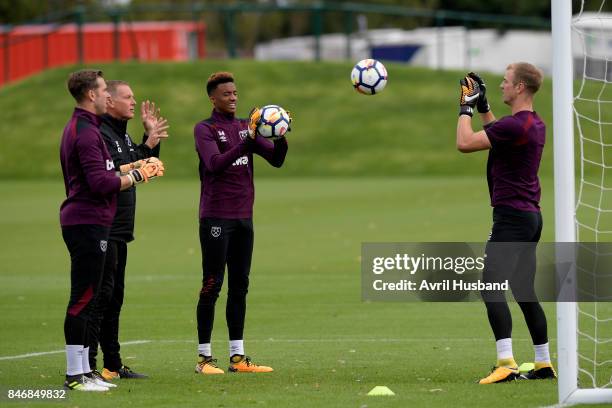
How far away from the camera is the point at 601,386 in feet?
30.2

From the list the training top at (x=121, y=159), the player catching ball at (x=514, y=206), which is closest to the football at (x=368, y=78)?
the player catching ball at (x=514, y=206)

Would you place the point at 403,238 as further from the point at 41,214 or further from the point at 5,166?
the point at 5,166

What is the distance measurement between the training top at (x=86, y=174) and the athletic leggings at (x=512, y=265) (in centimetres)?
311

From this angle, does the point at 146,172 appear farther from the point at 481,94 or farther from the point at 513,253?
the point at 513,253

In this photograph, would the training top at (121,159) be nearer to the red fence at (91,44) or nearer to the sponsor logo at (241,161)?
the sponsor logo at (241,161)

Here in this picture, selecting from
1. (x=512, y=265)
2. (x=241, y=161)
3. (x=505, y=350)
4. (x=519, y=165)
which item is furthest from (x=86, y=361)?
(x=519, y=165)

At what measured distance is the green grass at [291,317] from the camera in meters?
9.44

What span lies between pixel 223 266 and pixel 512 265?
8.47 feet

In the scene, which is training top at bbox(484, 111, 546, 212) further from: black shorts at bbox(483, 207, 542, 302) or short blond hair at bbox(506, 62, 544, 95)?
short blond hair at bbox(506, 62, 544, 95)

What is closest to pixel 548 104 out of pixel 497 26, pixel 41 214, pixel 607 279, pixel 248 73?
pixel 248 73

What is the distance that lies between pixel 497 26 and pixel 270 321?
46281 millimetres

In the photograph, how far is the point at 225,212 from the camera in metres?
10.6

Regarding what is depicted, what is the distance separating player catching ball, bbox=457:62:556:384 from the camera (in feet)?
31.8

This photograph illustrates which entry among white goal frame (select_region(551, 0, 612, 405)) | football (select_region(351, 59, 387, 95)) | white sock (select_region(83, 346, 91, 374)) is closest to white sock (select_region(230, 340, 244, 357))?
white sock (select_region(83, 346, 91, 374))
